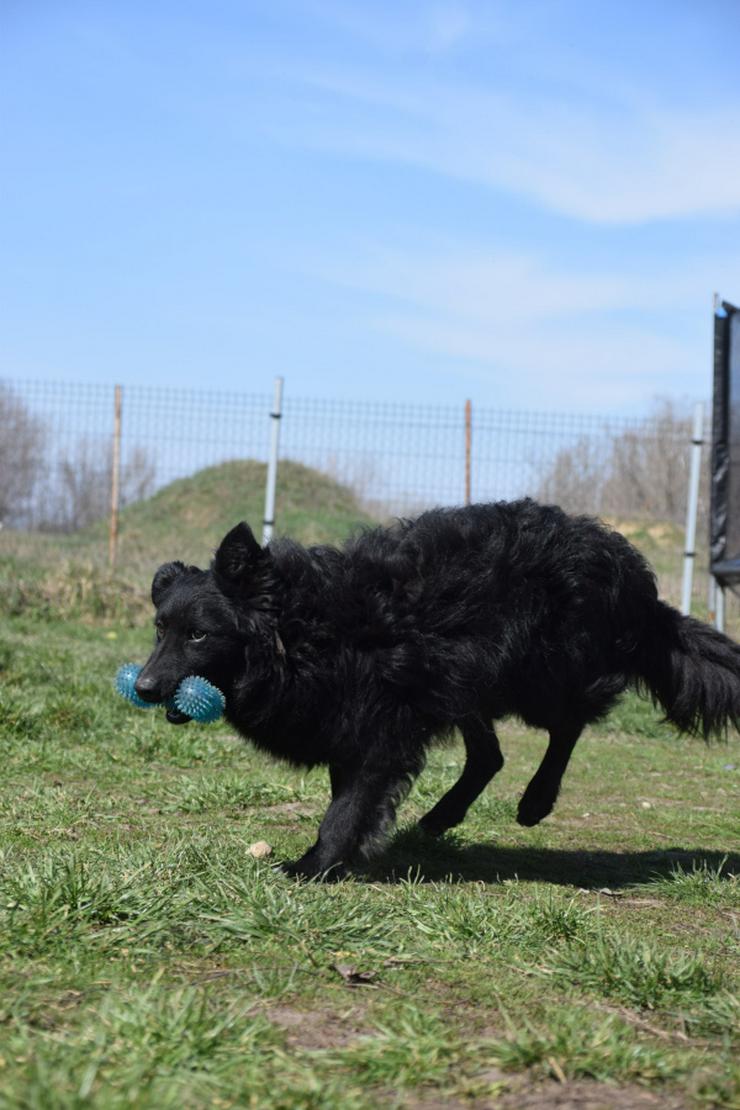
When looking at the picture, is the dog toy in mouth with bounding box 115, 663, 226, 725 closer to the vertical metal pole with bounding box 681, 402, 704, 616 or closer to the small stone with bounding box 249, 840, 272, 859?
the small stone with bounding box 249, 840, 272, 859

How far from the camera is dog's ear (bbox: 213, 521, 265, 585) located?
16.3ft

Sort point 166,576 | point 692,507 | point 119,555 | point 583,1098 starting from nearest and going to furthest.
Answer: point 583,1098 < point 166,576 < point 692,507 < point 119,555

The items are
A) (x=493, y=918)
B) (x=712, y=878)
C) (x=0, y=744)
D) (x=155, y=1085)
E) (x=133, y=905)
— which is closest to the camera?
(x=155, y=1085)

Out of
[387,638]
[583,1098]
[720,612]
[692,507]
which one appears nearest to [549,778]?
[387,638]

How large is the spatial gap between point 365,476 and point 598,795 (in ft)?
29.2

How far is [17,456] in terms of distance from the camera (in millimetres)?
18250

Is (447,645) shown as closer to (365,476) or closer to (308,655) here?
(308,655)

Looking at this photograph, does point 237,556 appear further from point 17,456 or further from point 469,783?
point 17,456

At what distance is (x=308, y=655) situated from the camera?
498 centimetres

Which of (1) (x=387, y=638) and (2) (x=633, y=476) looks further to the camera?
(2) (x=633, y=476)

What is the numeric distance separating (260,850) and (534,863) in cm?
131

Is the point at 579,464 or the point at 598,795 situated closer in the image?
the point at 598,795

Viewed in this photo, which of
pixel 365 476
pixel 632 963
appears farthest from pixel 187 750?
pixel 365 476

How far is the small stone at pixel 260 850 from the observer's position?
481cm
